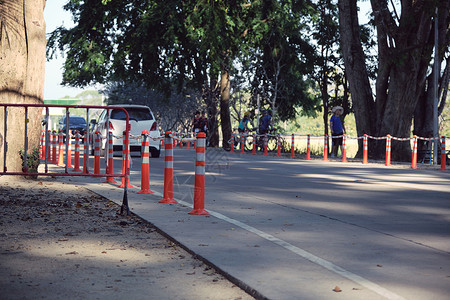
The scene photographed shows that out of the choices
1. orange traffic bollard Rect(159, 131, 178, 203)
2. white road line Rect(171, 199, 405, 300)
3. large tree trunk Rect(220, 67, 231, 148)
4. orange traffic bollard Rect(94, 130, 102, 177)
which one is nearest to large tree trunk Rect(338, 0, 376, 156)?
large tree trunk Rect(220, 67, 231, 148)

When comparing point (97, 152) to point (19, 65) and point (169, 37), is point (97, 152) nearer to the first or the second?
point (19, 65)

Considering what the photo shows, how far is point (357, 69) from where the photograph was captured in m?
28.3

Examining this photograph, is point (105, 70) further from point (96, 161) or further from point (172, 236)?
point (172, 236)

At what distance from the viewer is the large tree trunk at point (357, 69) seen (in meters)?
28.3

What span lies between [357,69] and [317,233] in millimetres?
21269

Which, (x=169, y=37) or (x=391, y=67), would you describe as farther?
(x=169, y=37)

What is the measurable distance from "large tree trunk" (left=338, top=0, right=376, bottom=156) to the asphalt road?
13137mm

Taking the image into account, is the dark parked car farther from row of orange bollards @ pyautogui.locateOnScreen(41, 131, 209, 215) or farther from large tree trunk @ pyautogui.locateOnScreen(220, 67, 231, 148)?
row of orange bollards @ pyautogui.locateOnScreen(41, 131, 209, 215)

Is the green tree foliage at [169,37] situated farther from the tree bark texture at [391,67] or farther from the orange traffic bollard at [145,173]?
the orange traffic bollard at [145,173]

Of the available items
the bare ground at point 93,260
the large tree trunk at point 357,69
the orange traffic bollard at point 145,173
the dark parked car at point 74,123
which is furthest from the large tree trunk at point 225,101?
the bare ground at point 93,260

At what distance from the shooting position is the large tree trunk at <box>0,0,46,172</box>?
13977 mm

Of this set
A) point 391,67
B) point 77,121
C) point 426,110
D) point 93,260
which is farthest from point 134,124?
point 77,121

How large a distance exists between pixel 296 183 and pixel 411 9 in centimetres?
1311

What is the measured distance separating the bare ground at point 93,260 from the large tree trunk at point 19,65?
4094mm
